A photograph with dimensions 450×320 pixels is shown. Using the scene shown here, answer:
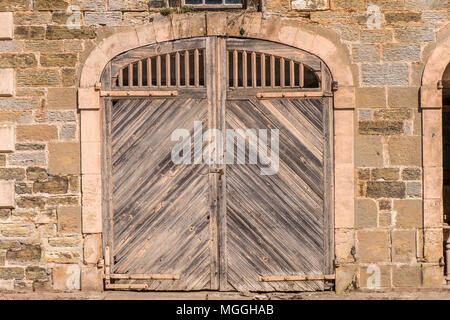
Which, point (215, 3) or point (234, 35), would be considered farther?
point (215, 3)

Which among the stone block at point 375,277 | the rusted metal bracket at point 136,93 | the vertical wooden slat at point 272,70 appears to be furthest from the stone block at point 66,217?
the stone block at point 375,277

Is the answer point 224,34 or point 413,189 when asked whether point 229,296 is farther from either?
point 224,34

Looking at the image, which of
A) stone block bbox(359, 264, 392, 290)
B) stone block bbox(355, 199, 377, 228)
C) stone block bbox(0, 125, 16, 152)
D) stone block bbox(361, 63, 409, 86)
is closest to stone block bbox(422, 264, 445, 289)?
stone block bbox(359, 264, 392, 290)

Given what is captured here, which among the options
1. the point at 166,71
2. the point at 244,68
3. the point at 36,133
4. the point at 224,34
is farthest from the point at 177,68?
the point at 36,133

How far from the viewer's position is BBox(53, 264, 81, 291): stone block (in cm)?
607

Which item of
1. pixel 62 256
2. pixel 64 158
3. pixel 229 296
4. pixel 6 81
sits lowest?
pixel 229 296

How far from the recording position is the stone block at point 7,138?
19.8ft

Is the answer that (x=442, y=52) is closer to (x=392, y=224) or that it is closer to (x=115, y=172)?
(x=392, y=224)

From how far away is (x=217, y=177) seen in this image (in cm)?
612

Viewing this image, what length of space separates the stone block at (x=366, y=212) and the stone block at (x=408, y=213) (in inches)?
9.9

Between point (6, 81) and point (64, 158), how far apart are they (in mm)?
1097

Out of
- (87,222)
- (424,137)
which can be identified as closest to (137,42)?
(87,222)

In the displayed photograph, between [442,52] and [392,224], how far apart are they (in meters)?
2.03

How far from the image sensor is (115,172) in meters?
6.12
